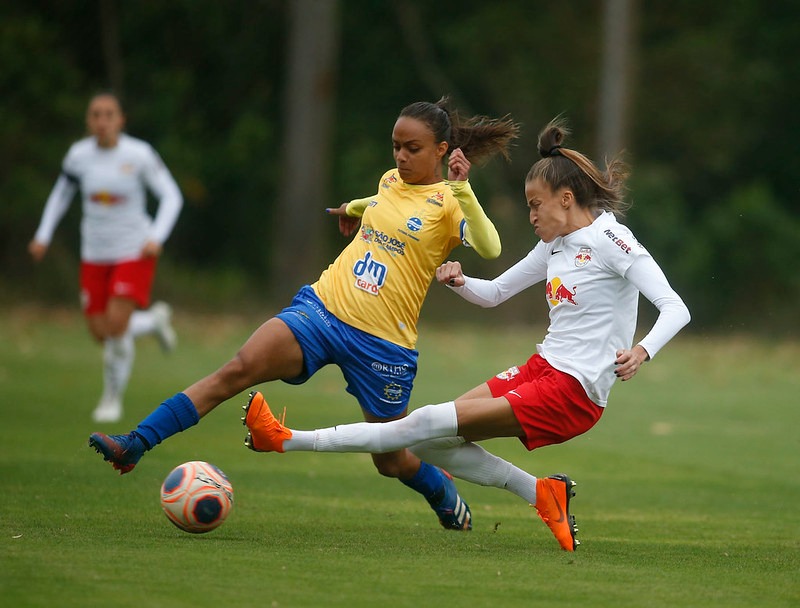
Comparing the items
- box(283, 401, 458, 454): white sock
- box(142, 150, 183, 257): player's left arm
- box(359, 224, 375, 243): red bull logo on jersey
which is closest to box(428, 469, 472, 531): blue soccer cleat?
box(283, 401, 458, 454): white sock

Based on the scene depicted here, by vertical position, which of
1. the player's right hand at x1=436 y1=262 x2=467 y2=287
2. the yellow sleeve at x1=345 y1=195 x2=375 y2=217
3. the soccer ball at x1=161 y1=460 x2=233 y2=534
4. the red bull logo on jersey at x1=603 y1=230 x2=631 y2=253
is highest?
→ the yellow sleeve at x1=345 y1=195 x2=375 y2=217

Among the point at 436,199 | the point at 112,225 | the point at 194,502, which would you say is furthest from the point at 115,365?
the point at 194,502

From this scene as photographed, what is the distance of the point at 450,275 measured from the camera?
246 inches

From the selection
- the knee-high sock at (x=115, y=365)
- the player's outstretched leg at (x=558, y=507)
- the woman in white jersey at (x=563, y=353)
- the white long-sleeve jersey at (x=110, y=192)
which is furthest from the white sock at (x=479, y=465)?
the white long-sleeve jersey at (x=110, y=192)

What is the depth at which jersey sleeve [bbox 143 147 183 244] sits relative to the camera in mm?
10445

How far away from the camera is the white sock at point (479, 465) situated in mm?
6266

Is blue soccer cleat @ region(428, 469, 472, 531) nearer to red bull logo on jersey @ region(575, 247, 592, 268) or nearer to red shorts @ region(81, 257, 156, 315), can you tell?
red bull logo on jersey @ region(575, 247, 592, 268)

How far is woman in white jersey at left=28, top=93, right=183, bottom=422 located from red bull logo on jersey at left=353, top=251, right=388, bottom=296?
4507mm

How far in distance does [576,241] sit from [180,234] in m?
23.1

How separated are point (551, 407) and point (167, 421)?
176cm

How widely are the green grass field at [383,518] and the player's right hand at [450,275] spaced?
1.21 m

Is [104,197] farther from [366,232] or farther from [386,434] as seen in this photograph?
[386,434]

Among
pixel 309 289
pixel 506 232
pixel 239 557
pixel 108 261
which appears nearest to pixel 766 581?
pixel 239 557

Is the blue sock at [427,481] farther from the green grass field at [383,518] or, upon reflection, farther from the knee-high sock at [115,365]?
the knee-high sock at [115,365]
